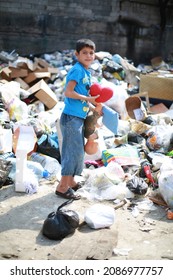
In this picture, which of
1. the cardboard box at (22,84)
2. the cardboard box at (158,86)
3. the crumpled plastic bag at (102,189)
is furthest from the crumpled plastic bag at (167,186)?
the cardboard box at (22,84)

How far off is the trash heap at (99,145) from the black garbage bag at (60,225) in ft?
2.60

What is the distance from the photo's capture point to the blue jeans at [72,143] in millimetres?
3544

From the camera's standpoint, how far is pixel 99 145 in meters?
4.70

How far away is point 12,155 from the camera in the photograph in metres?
4.52

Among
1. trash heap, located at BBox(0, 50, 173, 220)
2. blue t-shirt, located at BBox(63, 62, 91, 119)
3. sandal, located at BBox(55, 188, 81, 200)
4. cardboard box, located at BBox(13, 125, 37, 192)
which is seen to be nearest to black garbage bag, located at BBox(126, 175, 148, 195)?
trash heap, located at BBox(0, 50, 173, 220)

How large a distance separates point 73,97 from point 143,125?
2.26 meters

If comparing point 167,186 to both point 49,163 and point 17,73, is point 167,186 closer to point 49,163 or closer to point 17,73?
point 49,163

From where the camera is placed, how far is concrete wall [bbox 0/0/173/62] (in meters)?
9.80

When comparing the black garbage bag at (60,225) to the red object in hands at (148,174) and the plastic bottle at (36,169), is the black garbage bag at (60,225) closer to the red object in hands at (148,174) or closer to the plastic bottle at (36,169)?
the plastic bottle at (36,169)

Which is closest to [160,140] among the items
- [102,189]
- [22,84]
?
[102,189]

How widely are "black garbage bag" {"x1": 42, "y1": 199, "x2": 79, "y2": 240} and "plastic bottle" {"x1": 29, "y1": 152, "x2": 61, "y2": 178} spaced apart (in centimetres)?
132

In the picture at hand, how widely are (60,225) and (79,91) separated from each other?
4.32 ft
